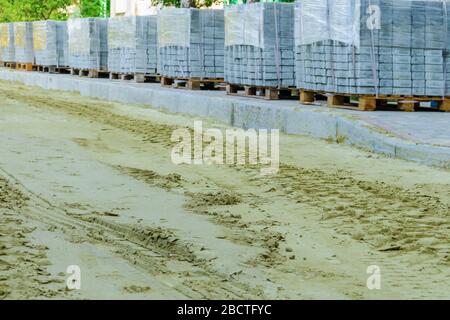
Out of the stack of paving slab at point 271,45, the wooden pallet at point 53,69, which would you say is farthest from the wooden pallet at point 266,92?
the wooden pallet at point 53,69

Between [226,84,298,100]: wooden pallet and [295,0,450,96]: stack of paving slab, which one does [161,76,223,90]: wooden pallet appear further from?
[295,0,450,96]: stack of paving slab

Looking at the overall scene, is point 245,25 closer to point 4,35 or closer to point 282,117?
point 282,117

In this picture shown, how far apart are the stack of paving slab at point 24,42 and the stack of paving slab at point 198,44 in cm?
1501

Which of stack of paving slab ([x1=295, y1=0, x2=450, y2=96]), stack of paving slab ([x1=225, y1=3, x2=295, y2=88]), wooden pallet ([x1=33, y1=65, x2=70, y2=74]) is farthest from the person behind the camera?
wooden pallet ([x1=33, y1=65, x2=70, y2=74])

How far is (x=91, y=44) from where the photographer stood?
95.0 ft

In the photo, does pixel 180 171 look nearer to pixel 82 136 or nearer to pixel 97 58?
pixel 82 136

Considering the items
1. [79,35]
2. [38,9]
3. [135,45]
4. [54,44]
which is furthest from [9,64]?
[135,45]

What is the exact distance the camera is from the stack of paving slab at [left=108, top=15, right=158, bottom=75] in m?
24.8

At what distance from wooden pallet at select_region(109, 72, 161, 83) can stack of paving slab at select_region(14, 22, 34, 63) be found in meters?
9.11

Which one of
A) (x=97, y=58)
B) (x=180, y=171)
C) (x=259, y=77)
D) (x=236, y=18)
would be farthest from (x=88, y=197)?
(x=97, y=58)

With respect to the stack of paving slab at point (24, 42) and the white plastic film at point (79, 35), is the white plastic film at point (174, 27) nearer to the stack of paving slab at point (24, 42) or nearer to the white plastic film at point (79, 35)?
the white plastic film at point (79, 35)

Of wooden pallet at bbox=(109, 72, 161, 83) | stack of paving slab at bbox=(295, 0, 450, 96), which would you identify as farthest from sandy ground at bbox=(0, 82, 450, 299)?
wooden pallet at bbox=(109, 72, 161, 83)

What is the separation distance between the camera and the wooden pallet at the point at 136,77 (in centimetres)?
2467

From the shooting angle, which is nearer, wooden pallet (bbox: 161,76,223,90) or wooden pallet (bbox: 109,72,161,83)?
wooden pallet (bbox: 161,76,223,90)
